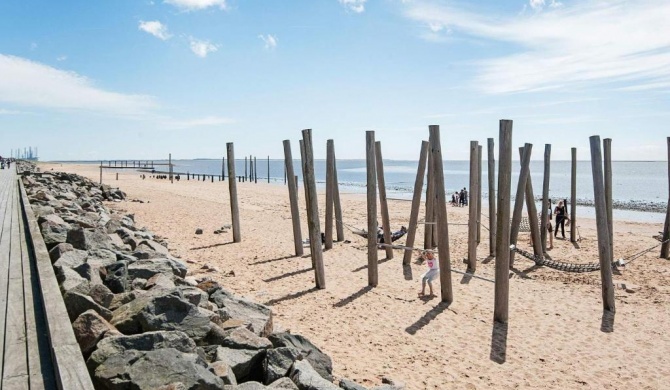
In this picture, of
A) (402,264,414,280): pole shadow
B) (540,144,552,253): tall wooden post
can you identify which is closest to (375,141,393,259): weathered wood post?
(402,264,414,280): pole shadow

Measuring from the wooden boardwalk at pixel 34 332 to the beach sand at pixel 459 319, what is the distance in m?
2.68

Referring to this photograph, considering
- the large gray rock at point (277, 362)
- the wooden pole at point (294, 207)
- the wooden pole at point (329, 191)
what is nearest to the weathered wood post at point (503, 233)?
the large gray rock at point (277, 362)

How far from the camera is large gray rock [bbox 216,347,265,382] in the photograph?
3701 mm

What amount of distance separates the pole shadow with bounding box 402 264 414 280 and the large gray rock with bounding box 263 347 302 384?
5927 millimetres

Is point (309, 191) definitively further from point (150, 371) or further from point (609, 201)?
point (609, 201)

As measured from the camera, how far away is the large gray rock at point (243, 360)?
3.70 m

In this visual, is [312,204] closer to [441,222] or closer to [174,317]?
[441,222]

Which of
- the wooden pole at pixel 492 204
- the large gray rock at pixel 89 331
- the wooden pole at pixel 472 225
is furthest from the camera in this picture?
the wooden pole at pixel 492 204

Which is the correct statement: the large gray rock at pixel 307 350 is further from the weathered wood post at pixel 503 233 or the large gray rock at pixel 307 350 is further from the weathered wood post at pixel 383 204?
the weathered wood post at pixel 383 204

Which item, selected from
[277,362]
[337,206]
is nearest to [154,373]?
[277,362]

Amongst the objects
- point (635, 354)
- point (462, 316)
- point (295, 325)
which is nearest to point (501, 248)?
point (462, 316)

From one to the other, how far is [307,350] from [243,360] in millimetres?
861

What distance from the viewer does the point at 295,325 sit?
Result: 648 centimetres

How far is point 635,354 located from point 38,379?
22.0 feet
